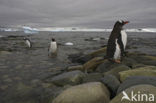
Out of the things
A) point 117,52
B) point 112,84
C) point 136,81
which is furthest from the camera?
point 117,52

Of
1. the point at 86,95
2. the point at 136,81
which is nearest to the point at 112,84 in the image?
the point at 136,81

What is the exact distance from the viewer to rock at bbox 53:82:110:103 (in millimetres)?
3014

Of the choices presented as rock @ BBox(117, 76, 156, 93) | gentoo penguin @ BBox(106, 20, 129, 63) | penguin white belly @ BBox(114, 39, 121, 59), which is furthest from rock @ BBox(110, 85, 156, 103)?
Answer: penguin white belly @ BBox(114, 39, 121, 59)

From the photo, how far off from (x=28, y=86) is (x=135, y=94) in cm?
362

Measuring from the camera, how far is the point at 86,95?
10.1 feet

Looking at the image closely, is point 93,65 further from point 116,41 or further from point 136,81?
point 136,81

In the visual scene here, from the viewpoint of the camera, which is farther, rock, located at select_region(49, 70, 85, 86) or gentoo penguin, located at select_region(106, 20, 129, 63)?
gentoo penguin, located at select_region(106, 20, 129, 63)

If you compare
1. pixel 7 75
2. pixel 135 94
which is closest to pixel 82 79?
pixel 135 94

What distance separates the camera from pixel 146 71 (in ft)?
12.5

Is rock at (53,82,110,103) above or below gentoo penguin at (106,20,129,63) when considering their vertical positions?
below

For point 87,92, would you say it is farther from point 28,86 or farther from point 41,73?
point 41,73

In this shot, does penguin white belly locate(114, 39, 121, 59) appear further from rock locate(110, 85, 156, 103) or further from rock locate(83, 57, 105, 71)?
rock locate(110, 85, 156, 103)

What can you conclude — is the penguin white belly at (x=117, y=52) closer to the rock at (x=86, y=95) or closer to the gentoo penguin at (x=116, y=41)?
the gentoo penguin at (x=116, y=41)

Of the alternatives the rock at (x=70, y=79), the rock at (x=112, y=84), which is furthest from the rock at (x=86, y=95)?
the rock at (x=70, y=79)
